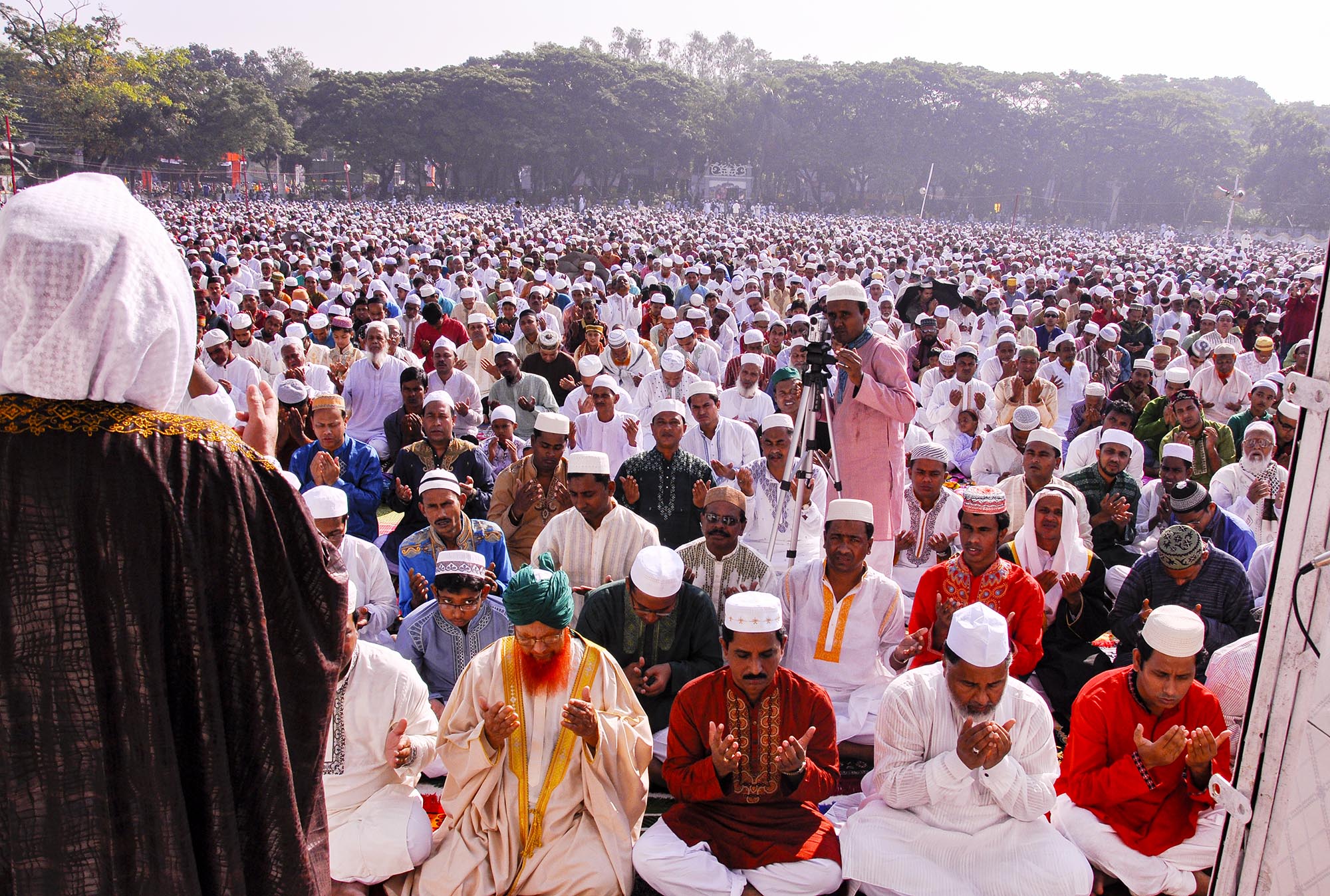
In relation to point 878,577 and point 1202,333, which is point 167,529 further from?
point 1202,333

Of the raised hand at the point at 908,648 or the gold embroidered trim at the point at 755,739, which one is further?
the raised hand at the point at 908,648

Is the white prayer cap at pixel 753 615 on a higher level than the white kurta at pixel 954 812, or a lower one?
higher

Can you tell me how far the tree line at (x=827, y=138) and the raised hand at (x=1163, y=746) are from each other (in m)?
45.0

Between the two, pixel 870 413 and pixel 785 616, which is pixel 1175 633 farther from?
pixel 870 413

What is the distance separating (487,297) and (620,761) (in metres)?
10.8

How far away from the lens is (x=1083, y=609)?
3.99 meters

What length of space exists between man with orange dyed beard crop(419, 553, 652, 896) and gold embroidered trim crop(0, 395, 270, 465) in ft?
5.35

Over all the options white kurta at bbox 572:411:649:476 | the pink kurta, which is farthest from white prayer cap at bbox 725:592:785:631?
white kurta at bbox 572:411:649:476

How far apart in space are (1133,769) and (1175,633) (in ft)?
1.33

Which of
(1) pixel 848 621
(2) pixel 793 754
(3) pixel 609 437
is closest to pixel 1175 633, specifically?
(2) pixel 793 754

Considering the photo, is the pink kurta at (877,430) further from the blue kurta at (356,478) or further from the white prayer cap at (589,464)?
the blue kurta at (356,478)

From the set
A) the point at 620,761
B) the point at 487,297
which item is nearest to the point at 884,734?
the point at 620,761

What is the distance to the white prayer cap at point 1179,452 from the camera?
15.5 feet

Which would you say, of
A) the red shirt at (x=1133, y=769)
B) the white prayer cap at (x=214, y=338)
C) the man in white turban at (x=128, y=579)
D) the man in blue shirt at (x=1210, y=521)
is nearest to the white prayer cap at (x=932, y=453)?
the man in blue shirt at (x=1210, y=521)
